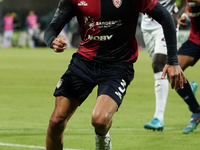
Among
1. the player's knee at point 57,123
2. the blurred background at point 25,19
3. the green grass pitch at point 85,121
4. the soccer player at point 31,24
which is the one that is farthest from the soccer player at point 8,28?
the player's knee at point 57,123

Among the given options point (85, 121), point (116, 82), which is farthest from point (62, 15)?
point (85, 121)

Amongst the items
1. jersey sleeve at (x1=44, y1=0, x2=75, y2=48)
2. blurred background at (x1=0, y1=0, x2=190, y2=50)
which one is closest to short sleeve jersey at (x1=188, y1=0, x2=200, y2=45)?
jersey sleeve at (x1=44, y1=0, x2=75, y2=48)

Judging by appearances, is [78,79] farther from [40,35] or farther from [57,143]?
[40,35]

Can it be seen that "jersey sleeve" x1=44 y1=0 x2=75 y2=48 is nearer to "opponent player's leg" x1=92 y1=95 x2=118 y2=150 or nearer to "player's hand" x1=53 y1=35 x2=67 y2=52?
"player's hand" x1=53 y1=35 x2=67 y2=52

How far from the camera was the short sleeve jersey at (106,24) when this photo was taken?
5262mm

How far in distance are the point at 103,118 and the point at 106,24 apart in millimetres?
1028

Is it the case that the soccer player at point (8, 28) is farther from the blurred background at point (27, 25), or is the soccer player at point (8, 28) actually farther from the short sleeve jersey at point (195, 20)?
the short sleeve jersey at point (195, 20)

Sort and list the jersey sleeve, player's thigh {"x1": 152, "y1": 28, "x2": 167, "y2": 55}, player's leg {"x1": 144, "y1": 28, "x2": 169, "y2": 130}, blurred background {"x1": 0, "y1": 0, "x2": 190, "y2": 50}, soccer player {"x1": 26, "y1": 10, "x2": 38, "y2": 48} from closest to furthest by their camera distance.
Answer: the jersey sleeve < player's leg {"x1": 144, "y1": 28, "x2": 169, "y2": 130} < player's thigh {"x1": 152, "y1": 28, "x2": 167, "y2": 55} < soccer player {"x1": 26, "y1": 10, "x2": 38, "y2": 48} < blurred background {"x1": 0, "y1": 0, "x2": 190, "y2": 50}

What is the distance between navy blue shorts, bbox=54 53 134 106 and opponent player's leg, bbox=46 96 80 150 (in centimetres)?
8

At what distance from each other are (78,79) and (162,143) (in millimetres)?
1866

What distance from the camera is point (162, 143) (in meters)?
6.61

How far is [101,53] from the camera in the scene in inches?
210

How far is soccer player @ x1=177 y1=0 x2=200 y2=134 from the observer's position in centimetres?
753

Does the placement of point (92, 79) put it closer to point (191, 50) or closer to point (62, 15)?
point (62, 15)
